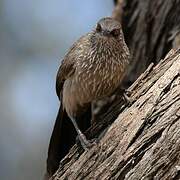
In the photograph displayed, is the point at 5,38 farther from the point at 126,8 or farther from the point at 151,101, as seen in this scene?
the point at 151,101

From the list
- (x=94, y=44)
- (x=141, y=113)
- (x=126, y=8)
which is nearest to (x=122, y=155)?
(x=141, y=113)

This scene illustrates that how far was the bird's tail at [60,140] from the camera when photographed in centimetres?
615

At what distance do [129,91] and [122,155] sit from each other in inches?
28.9

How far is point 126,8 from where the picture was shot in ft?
24.6

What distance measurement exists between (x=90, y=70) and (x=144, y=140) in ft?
3.43

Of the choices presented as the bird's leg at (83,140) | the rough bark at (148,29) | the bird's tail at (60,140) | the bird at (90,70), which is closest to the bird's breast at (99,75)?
the bird at (90,70)

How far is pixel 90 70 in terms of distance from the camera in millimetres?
5840

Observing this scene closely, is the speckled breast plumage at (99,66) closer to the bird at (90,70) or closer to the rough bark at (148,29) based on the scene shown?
the bird at (90,70)

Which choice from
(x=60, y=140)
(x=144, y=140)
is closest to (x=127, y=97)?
(x=144, y=140)

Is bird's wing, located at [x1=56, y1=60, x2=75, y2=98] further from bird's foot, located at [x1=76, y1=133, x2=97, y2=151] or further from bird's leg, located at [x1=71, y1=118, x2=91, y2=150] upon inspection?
bird's foot, located at [x1=76, y1=133, x2=97, y2=151]

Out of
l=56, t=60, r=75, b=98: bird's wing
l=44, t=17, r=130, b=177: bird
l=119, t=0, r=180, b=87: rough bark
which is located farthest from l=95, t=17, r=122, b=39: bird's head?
l=119, t=0, r=180, b=87: rough bark

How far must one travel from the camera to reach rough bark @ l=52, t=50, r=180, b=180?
4.91 m

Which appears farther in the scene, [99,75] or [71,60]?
[71,60]

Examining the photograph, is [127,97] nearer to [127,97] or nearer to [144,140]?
[127,97]
